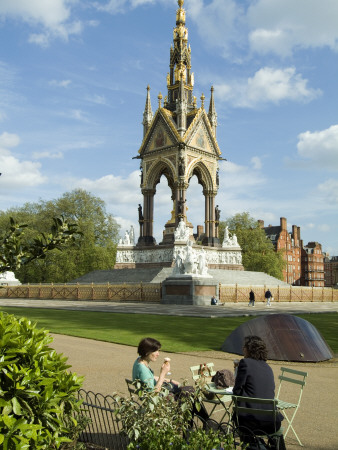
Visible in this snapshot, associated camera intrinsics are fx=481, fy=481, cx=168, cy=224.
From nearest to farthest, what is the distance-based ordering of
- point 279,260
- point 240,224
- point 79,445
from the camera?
→ point 79,445
point 279,260
point 240,224

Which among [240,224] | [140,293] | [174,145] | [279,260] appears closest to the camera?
[140,293]

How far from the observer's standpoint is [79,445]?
191 inches

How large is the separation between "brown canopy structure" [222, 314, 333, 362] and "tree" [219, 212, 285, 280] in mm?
53515

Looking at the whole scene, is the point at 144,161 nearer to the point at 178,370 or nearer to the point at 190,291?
the point at 190,291

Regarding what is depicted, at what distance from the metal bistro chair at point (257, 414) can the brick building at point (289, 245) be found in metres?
84.8

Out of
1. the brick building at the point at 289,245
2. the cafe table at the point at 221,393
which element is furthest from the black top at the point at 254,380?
the brick building at the point at 289,245

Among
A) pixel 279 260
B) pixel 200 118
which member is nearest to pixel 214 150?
pixel 200 118

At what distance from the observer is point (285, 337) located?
10.7 m

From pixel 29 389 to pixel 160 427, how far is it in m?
1.23

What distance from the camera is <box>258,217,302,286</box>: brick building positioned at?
8950cm

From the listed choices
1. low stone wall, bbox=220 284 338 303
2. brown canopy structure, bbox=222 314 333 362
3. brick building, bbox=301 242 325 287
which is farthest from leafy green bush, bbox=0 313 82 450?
brick building, bbox=301 242 325 287

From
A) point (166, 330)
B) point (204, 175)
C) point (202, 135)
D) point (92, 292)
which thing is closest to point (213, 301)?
point (92, 292)

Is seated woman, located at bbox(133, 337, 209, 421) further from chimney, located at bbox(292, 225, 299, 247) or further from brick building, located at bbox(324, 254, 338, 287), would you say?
brick building, located at bbox(324, 254, 338, 287)

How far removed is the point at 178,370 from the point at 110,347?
11.1 ft
